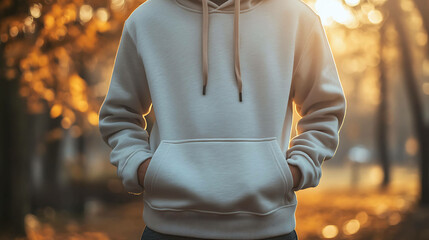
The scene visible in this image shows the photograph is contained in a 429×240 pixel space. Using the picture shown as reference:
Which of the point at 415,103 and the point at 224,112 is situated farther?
the point at 415,103

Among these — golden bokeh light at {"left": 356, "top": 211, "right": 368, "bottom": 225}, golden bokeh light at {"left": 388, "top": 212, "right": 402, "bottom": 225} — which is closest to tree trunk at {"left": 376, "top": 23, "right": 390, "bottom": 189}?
golden bokeh light at {"left": 356, "top": 211, "right": 368, "bottom": 225}

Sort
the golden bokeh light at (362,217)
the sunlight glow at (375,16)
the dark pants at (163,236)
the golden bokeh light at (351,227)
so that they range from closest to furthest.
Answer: the dark pants at (163,236)
the golden bokeh light at (351,227)
the golden bokeh light at (362,217)
the sunlight glow at (375,16)

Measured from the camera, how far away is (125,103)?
86.6 inches

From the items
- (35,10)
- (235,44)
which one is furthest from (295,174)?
(35,10)

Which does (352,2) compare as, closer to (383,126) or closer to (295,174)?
(295,174)

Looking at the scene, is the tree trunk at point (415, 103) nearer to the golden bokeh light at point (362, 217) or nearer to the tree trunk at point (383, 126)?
the golden bokeh light at point (362, 217)

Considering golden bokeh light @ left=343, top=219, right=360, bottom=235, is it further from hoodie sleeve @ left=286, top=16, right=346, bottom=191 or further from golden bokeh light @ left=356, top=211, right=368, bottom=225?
hoodie sleeve @ left=286, top=16, right=346, bottom=191

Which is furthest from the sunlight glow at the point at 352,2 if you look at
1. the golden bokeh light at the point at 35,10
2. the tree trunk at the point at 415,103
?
the golden bokeh light at the point at 35,10

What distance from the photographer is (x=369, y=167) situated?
41719mm

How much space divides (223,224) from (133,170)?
48cm

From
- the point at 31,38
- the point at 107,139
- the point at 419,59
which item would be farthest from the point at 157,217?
the point at 419,59

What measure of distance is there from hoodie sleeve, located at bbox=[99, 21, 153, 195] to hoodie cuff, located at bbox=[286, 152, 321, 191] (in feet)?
2.22

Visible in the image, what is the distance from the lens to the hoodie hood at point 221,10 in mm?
1894

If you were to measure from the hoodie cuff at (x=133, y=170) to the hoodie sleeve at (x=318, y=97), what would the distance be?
0.65 metres
